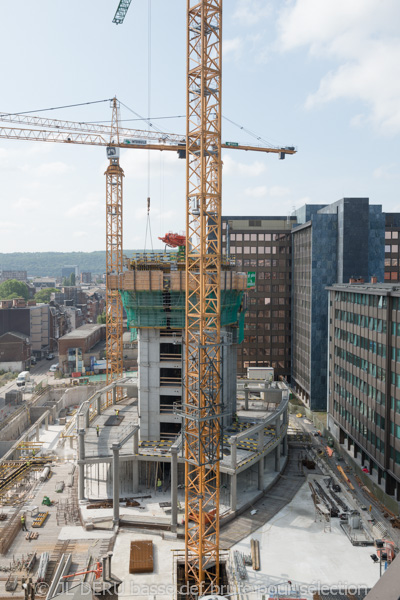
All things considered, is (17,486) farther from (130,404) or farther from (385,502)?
(385,502)

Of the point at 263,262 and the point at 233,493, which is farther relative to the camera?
the point at 263,262

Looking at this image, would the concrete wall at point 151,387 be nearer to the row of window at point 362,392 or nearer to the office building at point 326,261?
the row of window at point 362,392

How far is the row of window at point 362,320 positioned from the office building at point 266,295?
45.0 meters

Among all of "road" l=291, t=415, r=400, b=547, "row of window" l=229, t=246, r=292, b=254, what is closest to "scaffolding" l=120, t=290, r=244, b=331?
"road" l=291, t=415, r=400, b=547

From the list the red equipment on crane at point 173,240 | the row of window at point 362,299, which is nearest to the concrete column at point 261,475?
the row of window at point 362,299

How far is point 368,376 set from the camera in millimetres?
54031

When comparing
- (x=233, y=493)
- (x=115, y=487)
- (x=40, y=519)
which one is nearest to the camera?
(x=115, y=487)

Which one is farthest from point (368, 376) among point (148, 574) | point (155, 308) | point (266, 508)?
point (148, 574)

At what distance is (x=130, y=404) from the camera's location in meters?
65.4

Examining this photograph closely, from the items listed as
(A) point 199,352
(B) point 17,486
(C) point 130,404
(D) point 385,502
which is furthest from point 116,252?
(D) point 385,502

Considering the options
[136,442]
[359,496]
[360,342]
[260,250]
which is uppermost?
[260,250]

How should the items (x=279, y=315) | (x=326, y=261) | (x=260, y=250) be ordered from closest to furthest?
(x=326, y=261) → (x=279, y=315) → (x=260, y=250)

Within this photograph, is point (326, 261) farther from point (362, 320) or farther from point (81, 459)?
point (81, 459)

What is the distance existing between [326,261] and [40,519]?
209 ft
